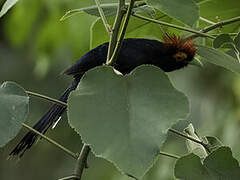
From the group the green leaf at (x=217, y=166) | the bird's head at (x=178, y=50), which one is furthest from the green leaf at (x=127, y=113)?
the bird's head at (x=178, y=50)

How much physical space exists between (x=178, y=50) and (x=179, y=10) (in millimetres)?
1069

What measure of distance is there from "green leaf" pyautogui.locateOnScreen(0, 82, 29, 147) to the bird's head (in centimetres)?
100

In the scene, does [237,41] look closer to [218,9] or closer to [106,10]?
[106,10]

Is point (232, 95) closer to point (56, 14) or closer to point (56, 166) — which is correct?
point (56, 14)

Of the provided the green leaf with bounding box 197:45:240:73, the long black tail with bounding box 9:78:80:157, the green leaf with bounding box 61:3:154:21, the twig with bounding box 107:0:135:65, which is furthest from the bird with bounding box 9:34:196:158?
the twig with bounding box 107:0:135:65

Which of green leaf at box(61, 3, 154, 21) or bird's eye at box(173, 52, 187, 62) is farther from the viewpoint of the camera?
bird's eye at box(173, 52, 187, 62)

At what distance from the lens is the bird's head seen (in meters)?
2.42

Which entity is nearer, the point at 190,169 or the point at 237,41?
the point at 190,169

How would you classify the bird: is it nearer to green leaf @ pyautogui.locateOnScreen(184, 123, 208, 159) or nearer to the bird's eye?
the bird's eye

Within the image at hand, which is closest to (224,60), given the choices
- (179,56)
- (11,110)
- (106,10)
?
(106,10)

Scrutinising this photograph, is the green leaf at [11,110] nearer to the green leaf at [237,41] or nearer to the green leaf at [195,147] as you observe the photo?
the green leaf at [195,147]

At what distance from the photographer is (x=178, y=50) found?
2.50m

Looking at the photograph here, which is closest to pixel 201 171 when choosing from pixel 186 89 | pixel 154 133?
pixel 154 133

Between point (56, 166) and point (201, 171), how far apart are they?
234 inches
